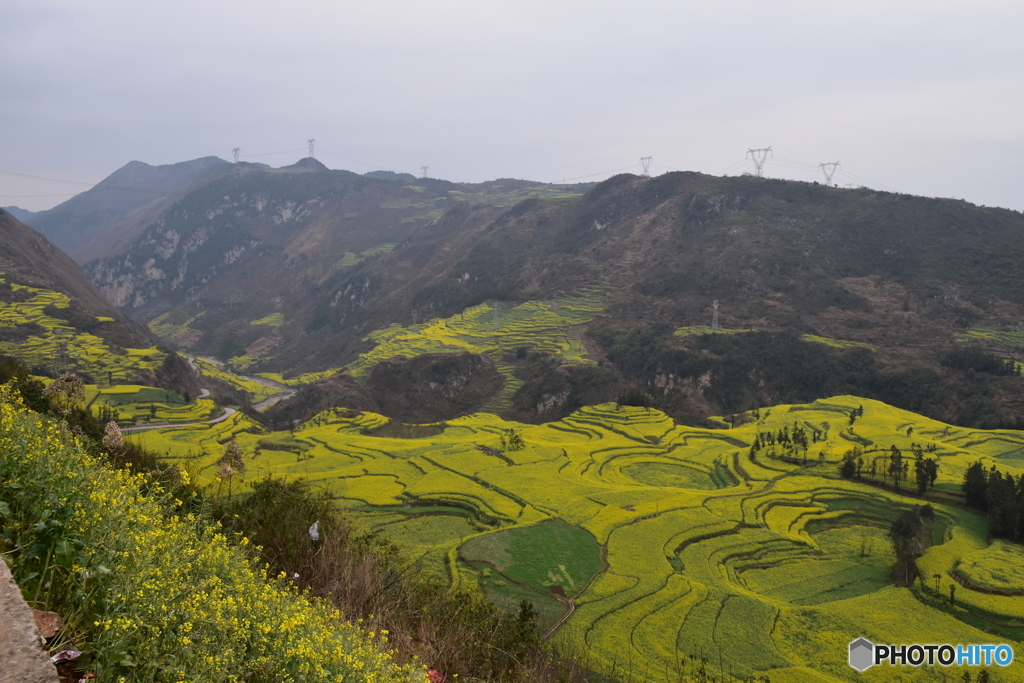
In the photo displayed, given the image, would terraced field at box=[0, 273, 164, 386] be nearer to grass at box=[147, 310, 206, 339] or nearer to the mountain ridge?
the mountain ridge

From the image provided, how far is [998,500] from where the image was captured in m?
22.1

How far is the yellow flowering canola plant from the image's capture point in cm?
552

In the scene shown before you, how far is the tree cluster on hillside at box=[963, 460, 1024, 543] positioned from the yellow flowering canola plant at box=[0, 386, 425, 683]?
24.1m

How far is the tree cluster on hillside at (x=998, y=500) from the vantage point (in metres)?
20.8

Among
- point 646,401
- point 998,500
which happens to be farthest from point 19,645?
point 646,401

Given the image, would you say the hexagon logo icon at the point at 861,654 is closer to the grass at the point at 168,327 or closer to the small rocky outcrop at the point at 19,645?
the small rocky outcrop at the point at 19,645

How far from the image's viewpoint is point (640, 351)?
64250mm

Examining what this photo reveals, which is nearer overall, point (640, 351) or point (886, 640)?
point (886, 640)

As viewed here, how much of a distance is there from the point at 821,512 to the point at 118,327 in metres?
78.0

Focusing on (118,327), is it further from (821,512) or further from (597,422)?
(821,512)

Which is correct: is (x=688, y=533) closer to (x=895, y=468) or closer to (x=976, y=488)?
(x=895, y=468)

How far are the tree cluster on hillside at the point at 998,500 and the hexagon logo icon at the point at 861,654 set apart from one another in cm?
1086

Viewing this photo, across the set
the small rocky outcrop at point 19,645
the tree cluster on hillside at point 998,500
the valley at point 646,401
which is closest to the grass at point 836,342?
the valley at point 646,401

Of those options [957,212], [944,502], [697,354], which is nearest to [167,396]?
[697,354]
